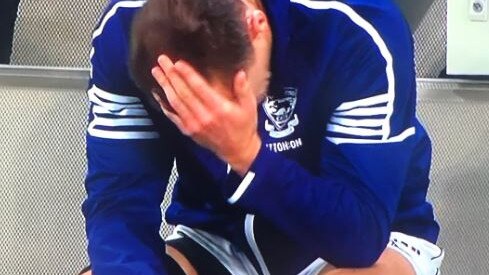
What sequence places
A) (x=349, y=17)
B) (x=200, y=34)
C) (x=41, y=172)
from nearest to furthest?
1. (x=200, y=34)
2. (x=349, y=17)
3. (x=41, y=172)

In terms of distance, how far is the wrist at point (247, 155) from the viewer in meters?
0.89

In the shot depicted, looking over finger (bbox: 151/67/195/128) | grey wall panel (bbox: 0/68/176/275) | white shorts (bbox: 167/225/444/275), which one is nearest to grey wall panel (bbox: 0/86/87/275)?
grey wall panel (bbox: 0/68/176/275)

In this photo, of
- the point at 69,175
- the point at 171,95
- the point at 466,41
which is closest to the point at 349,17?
the point at 171,95

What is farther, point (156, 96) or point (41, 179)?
point (41, 179)

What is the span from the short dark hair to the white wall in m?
0.66

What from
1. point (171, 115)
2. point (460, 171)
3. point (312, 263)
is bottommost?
point (460, 171)

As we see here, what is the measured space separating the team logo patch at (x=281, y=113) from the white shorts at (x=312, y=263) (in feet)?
0.49

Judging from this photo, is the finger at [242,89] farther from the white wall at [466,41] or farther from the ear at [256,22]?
Result: the white wall at [466,41]

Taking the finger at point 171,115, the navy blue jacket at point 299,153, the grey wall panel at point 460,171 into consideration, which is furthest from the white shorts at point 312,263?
the grey wall panel at point 460,171

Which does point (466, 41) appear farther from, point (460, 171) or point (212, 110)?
point (212, 110)

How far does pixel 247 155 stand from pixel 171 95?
0.10m

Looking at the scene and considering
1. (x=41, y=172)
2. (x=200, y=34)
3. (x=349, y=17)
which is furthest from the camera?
(x=41, y=172)

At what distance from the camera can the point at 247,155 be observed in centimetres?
89

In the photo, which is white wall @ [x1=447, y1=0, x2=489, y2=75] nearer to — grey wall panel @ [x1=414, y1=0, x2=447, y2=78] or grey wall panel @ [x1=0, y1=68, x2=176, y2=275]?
grey wall panel @ [x1=414, y1=0, x2=447, y2=78]
